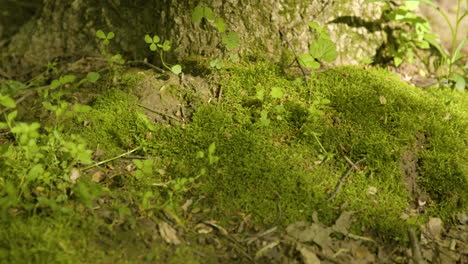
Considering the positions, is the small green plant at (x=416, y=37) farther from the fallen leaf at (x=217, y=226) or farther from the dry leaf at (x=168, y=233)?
the dry leaf at (x=168, y=233)

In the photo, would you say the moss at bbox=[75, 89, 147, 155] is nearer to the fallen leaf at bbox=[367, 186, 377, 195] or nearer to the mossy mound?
the mossy mound

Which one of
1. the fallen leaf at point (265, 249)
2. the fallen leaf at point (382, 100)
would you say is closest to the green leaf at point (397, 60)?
the fallen leaf at point (382, 100)

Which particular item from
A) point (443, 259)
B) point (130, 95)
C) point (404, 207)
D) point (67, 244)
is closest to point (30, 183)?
point (67, 244)

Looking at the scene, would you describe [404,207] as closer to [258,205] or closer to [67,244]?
[258,205]

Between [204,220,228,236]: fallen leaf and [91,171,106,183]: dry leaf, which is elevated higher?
[91,171,106,183]: dry leaf

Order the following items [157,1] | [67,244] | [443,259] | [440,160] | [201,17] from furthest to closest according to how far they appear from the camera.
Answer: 1. [157,1]
2. [201,17]
3. [440,160]
4. [443,259]
5. [67,244]

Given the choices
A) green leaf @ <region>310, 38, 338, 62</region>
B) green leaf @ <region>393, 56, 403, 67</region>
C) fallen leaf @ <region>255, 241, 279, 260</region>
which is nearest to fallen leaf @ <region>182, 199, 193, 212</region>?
fallen leaf @ <region>255, 241, 279, 260</region>
